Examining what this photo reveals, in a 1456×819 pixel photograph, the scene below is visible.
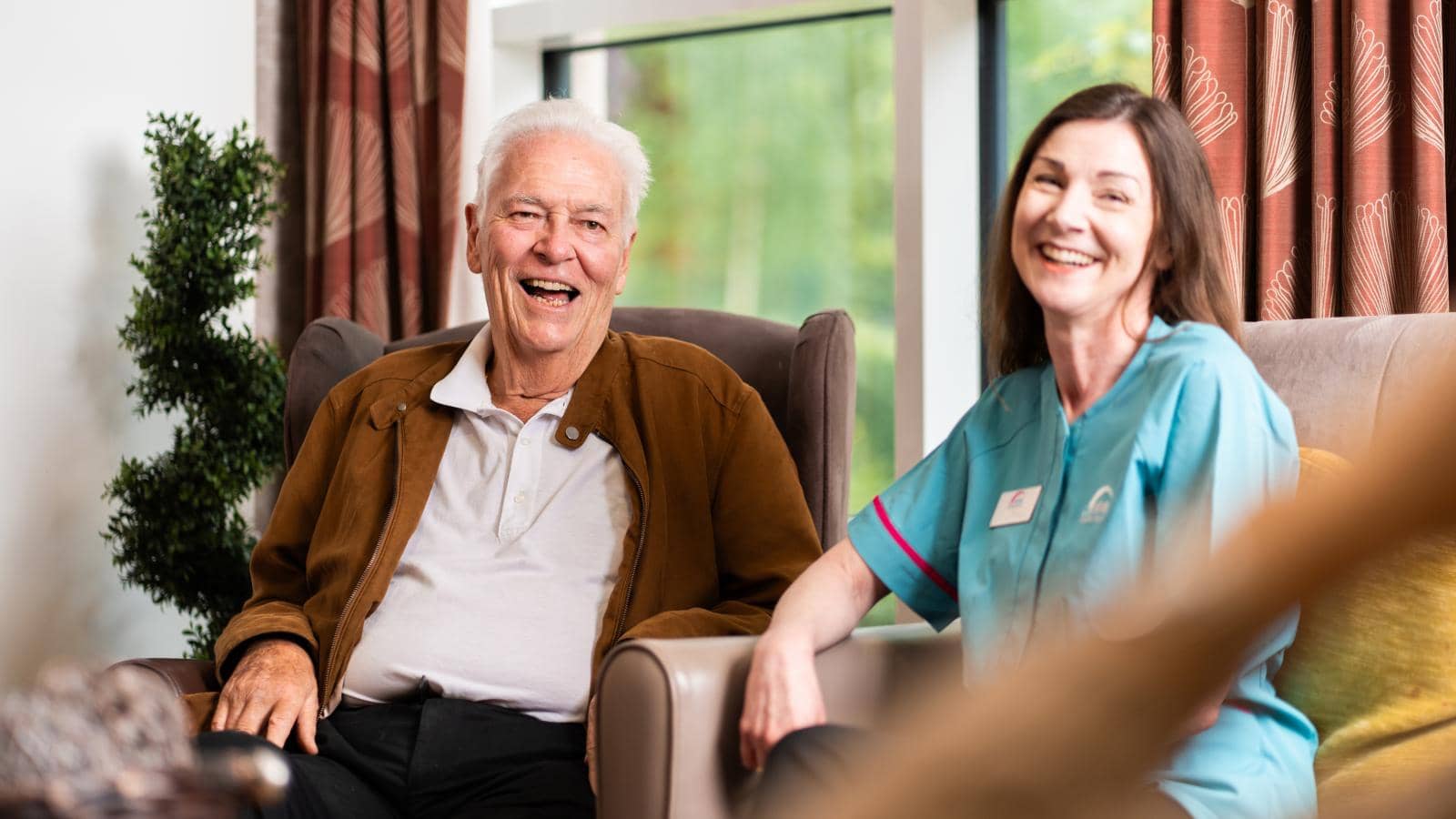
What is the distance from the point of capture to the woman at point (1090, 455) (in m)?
1.23

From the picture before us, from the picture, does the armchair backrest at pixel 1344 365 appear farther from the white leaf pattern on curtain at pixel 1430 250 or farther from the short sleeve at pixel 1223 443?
the white leaf pattern on curtain at pixel 1430 250

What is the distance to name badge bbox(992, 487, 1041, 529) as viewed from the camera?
1375mm

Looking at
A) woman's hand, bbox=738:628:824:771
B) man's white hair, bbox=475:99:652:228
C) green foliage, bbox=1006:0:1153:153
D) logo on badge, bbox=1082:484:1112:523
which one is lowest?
woman's hand, bbox=738:628:824:771

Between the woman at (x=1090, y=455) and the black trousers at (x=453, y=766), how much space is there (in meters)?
0.34

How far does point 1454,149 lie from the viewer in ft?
7.02

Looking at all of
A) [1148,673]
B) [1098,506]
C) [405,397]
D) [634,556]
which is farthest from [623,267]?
[1148,673]

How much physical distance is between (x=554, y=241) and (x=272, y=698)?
705mm

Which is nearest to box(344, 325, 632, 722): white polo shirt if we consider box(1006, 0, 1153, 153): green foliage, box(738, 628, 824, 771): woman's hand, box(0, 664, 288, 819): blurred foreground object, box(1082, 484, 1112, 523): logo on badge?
box(738, 628, 824, 771): woman's hand

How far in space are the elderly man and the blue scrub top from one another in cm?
32

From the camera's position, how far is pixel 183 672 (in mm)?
1716

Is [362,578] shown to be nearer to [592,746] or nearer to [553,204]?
[592,746]

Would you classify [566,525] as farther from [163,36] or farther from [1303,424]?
[163,36]

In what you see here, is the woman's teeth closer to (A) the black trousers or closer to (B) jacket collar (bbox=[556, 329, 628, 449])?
(B) jacket collar (bbox=[556, 329, 628, 449])

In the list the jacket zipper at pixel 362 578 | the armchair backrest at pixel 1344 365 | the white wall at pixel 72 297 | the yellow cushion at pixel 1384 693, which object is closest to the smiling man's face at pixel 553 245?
the jacket zipper at pixel 362 578
